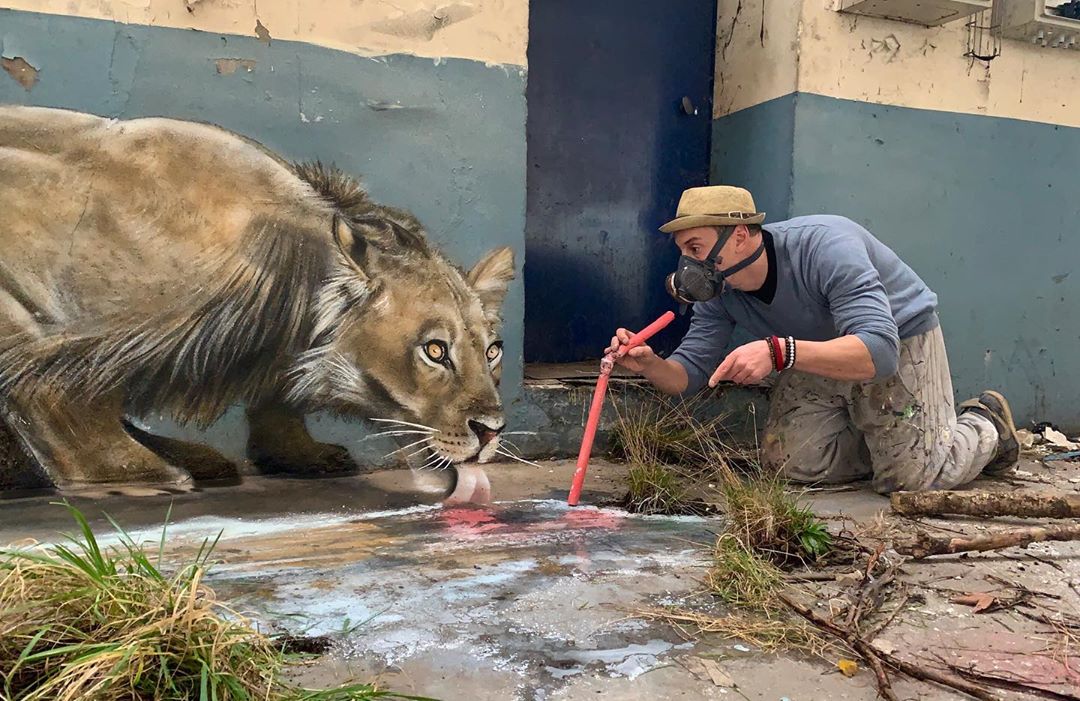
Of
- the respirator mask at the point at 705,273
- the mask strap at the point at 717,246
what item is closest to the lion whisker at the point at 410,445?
the respirator mask at the point at 705,273

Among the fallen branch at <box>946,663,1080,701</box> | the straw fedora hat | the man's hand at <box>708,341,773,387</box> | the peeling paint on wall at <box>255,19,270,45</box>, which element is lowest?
the fallen branch at <box>946,663,1080,701</box>

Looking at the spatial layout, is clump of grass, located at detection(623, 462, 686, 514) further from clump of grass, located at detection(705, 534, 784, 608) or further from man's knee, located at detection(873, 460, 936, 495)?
man's knee, located at detection(873, 460, 936, 495)

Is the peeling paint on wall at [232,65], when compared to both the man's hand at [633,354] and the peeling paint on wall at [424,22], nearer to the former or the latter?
the peeling paint on wall at [424,22]

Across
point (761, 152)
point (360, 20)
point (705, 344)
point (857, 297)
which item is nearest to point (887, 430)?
point (857, 297)

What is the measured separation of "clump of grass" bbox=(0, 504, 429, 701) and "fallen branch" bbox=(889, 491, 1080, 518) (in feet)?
6.45

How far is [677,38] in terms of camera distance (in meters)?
4.18

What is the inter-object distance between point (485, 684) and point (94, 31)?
2651mm

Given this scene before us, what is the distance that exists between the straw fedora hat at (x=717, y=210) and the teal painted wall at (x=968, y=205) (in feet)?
2.94

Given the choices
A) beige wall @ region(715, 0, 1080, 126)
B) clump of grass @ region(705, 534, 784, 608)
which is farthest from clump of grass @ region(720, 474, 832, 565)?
beige wall @ region(715, 0, 1080, 126)

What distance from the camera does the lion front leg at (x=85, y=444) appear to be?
2.67 m

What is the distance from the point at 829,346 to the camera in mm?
2469

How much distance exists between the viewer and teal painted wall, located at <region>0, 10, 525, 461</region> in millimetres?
2654

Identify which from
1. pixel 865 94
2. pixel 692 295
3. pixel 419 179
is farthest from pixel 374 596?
pixel 865 94

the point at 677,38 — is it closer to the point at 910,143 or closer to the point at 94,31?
the point at 910,143
